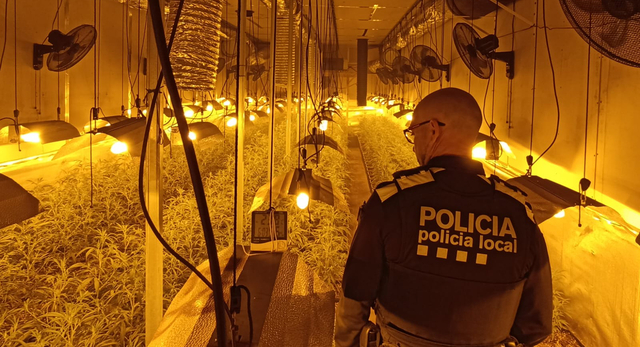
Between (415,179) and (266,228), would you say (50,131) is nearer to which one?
(266,228)

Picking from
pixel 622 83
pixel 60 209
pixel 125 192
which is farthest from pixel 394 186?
pixel 125 192

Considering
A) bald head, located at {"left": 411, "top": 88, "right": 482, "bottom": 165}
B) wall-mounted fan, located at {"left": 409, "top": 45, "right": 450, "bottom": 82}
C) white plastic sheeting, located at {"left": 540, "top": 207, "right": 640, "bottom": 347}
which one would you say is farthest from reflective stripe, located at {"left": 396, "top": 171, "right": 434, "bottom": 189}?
wall-mounted fan, located at {"left": 409, "top": 45, "right": 450, "bottom": 82}

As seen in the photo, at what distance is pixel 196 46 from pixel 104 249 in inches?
98.5

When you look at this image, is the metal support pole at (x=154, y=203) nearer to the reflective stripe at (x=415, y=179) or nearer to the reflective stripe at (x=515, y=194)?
the reflective stripe at (x=415, y=179)

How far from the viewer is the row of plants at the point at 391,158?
13.2ft

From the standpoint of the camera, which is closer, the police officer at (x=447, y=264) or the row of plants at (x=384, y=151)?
the police officer at (x=447, y=264)

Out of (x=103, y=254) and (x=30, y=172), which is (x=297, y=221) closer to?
(x=103, y=254)

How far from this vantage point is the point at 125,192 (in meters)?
6.41

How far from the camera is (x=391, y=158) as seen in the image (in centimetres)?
1016

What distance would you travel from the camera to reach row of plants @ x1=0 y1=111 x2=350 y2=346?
3.30m

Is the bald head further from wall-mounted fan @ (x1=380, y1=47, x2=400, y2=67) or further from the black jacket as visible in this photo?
wall-mounted fan @ (x1=380, y1=47, x2=400, y2=67)

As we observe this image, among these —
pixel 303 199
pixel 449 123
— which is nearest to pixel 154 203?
pixel 303 199

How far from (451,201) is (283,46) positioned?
8693mm

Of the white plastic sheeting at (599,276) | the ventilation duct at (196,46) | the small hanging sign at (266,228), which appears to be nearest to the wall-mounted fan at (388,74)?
the white plastic sheeting at (599,276)
